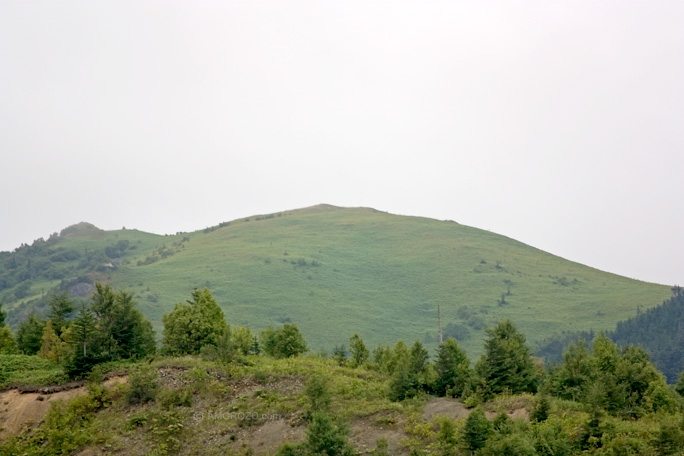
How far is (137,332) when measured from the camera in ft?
192

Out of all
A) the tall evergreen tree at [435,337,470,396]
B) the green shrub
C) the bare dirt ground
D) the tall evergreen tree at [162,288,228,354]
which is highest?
the tall evergreen tree at [162,288,228,354]

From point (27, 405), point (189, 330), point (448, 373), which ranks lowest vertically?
point (27, 405)

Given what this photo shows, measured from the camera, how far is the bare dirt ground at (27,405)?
5106cm

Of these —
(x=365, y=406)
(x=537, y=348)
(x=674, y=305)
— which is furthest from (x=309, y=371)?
(x=674, y=305)

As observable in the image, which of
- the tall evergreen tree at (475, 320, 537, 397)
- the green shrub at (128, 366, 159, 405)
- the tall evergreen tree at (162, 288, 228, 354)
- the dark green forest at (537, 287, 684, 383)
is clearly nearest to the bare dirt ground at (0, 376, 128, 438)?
the green shrub at (128, 366, 159, 405)

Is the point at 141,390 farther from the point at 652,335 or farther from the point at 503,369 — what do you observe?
the point at 652,335

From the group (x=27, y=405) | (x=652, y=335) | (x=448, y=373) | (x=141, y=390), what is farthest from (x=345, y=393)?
(x=652, y=335)

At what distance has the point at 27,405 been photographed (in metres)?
52.2

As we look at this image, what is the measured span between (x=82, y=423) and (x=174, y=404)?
20.6ft

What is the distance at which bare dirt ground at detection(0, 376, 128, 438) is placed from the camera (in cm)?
5106

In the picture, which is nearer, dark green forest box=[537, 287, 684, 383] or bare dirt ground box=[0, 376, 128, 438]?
bare dirt ground box=[0, 376, 128, 438]

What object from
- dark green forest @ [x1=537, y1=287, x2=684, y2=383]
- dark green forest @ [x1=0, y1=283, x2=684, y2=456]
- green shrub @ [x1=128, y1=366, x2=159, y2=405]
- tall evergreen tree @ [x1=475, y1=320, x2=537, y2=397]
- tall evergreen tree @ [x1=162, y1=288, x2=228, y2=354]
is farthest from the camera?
dark green forest @ [x1=537, y1=287, x2=684, y2=383]

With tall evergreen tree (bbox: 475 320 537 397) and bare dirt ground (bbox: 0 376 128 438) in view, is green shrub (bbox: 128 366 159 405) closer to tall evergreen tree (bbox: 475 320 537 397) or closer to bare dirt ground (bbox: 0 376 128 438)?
bare dirt ground (bbox: 0 376 128 438)

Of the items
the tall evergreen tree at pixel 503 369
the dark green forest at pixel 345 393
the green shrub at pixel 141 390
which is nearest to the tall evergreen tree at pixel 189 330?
the dark green forest at pixel 345 393
